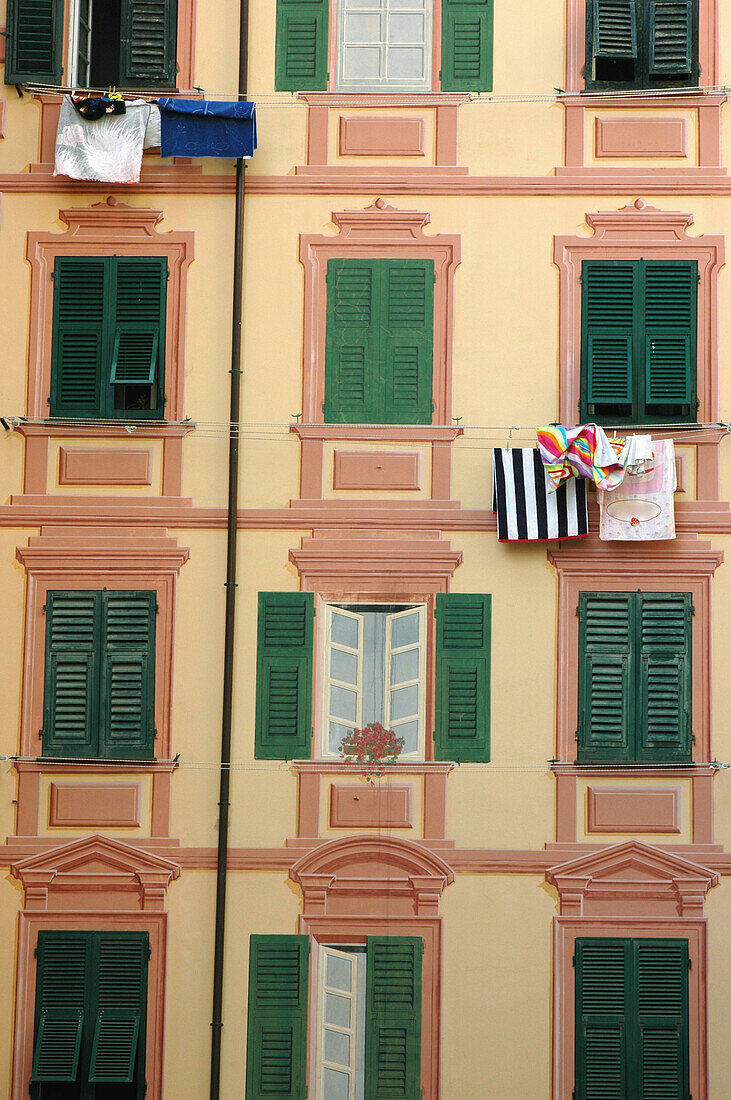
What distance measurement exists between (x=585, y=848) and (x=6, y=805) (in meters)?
5.48

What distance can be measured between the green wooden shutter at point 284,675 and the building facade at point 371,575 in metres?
0.03

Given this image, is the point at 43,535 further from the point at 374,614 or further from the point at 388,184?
the point at 388,184

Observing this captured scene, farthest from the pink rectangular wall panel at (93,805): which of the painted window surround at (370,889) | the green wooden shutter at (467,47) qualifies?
the green wooden shutter at (467,47)

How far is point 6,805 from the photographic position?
13859 mm

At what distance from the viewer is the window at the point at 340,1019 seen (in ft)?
44.4

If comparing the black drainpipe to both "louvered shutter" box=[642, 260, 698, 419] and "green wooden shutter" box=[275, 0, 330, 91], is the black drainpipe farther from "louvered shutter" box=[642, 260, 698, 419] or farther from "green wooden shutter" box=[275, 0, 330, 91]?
"louvered shutter" box=[642, 260, 698, 419]

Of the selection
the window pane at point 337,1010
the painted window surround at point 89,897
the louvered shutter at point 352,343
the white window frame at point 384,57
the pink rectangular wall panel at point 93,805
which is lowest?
the window pane at point 337,1010

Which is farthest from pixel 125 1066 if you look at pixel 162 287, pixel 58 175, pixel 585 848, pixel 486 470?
pixel 58 175

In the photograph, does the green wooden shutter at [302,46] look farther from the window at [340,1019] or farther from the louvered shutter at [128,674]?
the window at [340,1019]

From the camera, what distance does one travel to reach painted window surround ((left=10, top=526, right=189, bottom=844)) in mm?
13875

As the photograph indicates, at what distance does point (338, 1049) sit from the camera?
44.7ft

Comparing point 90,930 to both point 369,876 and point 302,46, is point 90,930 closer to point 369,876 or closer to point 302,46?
point 369,876

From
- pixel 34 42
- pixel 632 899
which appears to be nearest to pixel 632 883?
pixel 632 899

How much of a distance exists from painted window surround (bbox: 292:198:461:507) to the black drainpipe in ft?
2.05
